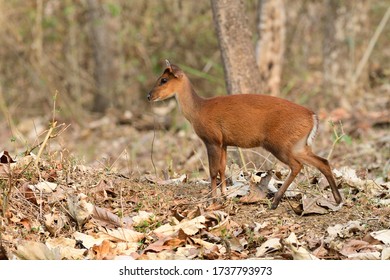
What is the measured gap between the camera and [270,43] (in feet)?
39.8

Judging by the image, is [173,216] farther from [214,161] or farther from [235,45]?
[235,45]

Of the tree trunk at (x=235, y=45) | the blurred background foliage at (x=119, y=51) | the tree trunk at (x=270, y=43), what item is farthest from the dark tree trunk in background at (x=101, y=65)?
the tree trunk at (x=235, y=45)

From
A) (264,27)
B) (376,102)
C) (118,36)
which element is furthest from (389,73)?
(118,36)

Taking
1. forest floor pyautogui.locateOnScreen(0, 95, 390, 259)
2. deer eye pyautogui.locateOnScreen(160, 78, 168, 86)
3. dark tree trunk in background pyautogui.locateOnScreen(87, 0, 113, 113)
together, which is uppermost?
deer eye pyautogui.locateOnScreen(160, 78, 168, 86)

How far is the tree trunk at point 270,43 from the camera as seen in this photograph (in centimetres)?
1203

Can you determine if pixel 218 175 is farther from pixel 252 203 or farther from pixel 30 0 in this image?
pixel 30 0

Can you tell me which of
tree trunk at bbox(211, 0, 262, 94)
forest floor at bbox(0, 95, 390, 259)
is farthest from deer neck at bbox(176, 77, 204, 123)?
tree trunk at bbox(211, 0, 262, 94)

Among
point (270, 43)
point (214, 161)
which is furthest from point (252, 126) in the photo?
point (270, 43)

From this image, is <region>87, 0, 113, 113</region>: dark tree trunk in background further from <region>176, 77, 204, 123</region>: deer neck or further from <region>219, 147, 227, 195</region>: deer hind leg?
<region>219, 147, 227, 195</region>: deer hind leg

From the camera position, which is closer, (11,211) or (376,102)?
(11,211)

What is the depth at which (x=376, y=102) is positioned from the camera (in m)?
13.2

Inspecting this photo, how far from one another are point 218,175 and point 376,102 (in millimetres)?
6688

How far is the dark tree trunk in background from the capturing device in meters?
15.0

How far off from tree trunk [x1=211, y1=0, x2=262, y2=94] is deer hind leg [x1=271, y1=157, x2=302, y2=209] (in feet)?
7.30
